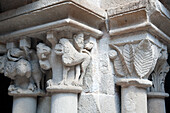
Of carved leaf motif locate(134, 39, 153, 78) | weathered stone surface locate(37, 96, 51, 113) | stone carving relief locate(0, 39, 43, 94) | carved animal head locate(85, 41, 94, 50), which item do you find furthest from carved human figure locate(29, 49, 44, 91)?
carved leaf motif locate(134, 39, 153, 78)

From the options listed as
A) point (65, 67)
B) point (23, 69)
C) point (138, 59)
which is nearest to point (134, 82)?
point (138, 59)

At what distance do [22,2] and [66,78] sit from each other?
76 centimetres

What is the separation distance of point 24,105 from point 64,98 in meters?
0.44

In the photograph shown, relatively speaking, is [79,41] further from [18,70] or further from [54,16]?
[18,70]

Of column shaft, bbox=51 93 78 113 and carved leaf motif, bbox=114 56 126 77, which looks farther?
carved leaf motif, bbox=114 56 126 77

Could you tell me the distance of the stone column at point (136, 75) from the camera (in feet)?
5.38

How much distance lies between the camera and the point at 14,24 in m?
1.86

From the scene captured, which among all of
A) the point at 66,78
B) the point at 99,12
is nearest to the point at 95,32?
the point at 99,12

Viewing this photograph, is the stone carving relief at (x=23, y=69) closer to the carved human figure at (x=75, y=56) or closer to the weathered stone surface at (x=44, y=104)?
the weathered stone surface at (x=44, y=104)

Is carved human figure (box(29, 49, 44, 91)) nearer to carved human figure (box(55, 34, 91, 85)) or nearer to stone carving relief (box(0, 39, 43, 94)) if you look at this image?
stone carving relief (box(0, 39, 43, 94))

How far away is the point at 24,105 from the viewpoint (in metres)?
1.83

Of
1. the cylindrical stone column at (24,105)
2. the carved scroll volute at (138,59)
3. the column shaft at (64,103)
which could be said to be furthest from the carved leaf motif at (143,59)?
the cylindrical stone column at (24,105)

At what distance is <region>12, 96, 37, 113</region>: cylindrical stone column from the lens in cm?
182

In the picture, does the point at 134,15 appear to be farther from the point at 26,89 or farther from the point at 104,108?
the point at 26,89
